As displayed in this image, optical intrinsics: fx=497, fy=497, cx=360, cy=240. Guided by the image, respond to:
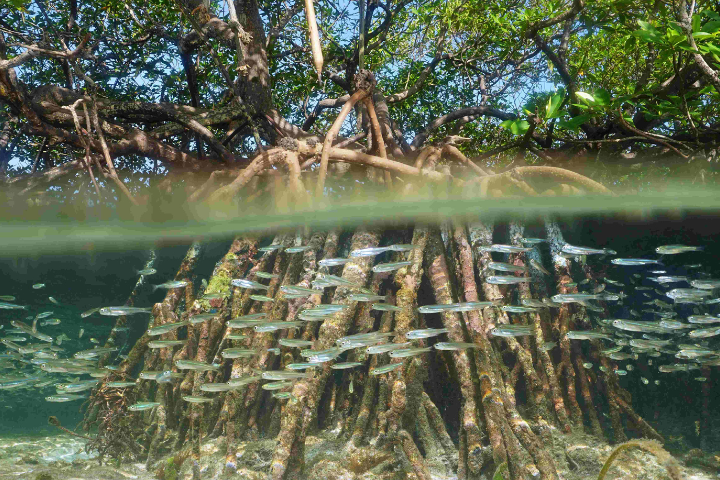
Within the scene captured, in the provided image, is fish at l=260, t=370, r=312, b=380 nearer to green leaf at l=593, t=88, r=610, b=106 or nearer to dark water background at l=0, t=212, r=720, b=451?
dark water background at l=0, t=212, r=720, b=451

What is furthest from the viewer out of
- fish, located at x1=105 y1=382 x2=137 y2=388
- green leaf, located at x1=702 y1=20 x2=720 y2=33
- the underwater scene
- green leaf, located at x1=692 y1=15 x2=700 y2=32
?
fish, located at x1=105 y1=382 x2=137 y2=388

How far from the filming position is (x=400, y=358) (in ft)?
19.0

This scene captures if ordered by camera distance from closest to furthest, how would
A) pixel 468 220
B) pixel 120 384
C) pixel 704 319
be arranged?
pixel 120 384 < pixel 704 319 < pixel 468 220

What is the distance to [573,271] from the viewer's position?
7.89 m

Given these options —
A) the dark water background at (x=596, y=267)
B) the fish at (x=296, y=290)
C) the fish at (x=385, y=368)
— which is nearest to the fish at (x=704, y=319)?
the dark water background at (x=596, y=267)

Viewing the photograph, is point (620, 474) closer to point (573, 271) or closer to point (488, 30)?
point (573, 271)

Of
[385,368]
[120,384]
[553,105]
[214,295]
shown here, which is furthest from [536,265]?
[120,384]

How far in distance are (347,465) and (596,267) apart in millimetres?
5432

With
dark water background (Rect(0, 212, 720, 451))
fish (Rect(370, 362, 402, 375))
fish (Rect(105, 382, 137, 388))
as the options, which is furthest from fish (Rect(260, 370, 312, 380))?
dark water background (Rect(0, 212, 720, 451))

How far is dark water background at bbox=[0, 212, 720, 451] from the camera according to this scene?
732 centimetres

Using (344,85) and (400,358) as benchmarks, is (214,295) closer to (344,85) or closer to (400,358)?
(400,358)

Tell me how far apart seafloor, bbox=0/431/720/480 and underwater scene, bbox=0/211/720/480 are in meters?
0.02

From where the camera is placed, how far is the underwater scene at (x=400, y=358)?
533 centimetres

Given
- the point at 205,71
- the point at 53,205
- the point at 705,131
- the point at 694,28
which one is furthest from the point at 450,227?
the point at 205,71
